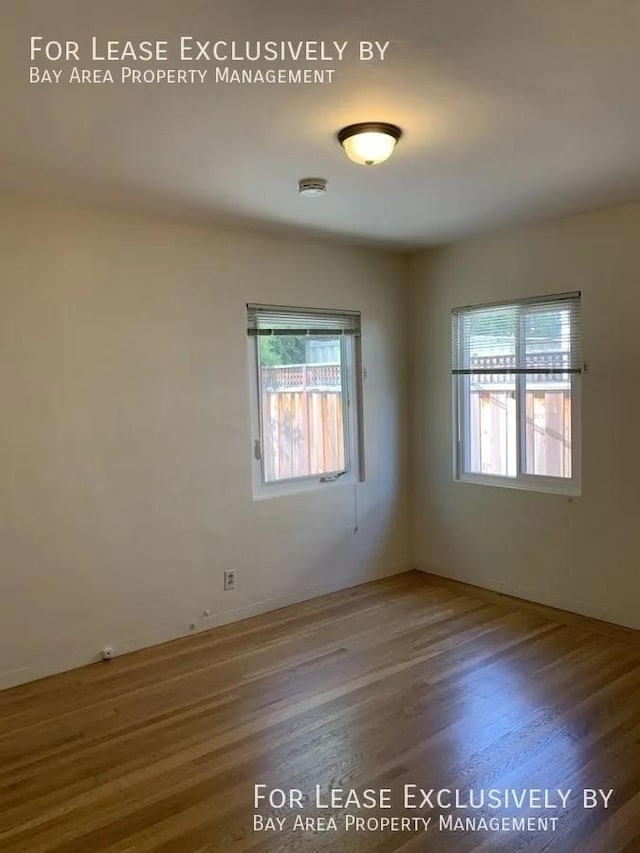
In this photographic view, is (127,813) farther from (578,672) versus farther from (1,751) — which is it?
(578,672)

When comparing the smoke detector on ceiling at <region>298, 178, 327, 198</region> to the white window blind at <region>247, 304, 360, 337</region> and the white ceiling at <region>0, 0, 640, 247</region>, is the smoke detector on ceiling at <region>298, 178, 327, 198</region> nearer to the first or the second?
the white ceiling at <region>0, 0, 640, 247</region>

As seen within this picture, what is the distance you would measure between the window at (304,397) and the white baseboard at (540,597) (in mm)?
1024

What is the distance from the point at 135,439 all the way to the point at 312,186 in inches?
66.0

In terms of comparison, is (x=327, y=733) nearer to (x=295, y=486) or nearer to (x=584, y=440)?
(x=295, y=486)

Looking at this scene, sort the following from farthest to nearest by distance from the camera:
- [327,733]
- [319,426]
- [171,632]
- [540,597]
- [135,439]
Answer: [319,426] → [540,597] → [171,632] → [135,439] → [327,733]

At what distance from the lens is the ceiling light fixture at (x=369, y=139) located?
8.06ft

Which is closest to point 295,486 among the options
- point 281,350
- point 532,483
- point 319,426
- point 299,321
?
point 319,426

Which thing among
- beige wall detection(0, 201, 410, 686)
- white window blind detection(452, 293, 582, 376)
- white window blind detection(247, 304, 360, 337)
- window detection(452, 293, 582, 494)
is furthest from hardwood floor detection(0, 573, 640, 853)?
white window blind detection(247, 304, 360, 337)

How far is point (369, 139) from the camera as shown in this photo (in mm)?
2475

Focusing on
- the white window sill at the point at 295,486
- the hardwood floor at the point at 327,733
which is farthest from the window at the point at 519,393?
the hardwood floor at the point at 327,733

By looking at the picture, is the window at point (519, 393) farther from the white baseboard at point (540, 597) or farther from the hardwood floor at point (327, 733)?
the hardwood floor at point (327, 733)

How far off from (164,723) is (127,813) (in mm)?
609

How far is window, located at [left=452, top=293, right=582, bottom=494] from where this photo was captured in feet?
13.2

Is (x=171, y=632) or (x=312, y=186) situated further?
(x=171, y=632)
